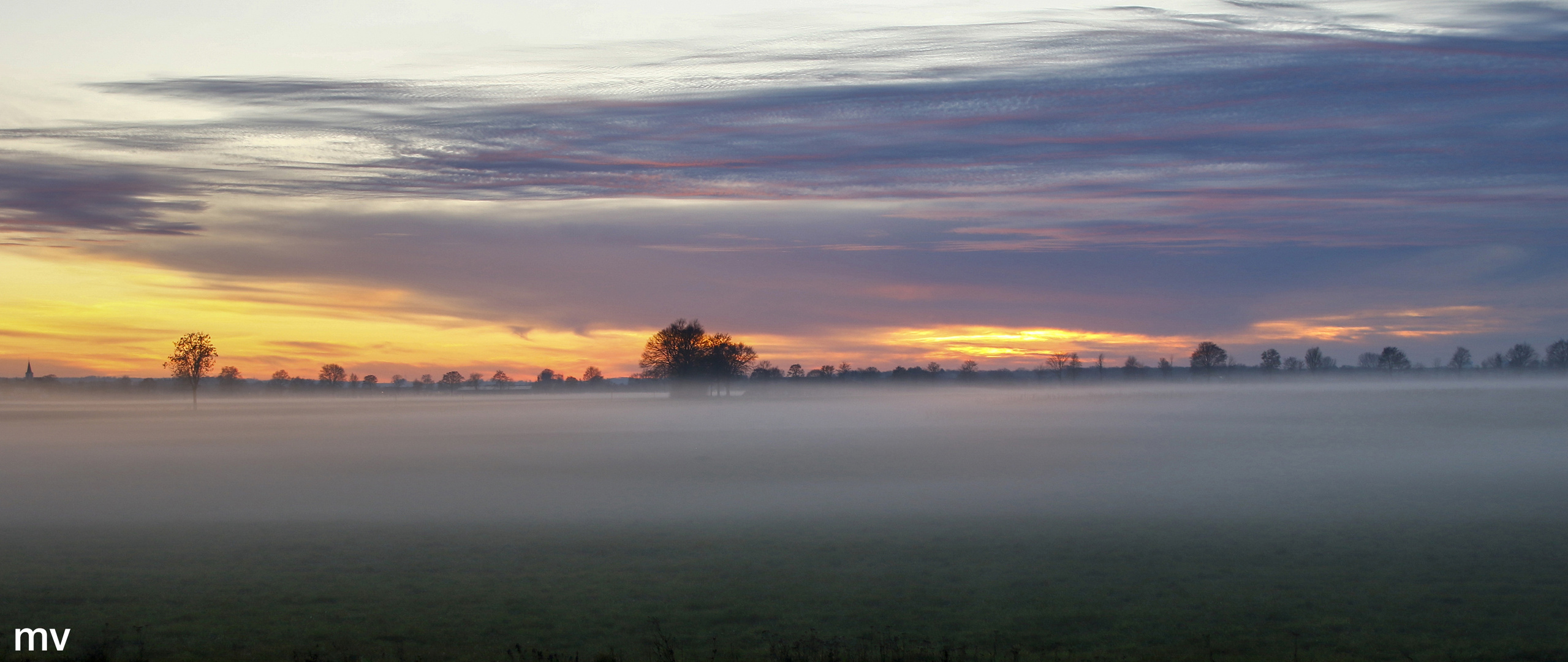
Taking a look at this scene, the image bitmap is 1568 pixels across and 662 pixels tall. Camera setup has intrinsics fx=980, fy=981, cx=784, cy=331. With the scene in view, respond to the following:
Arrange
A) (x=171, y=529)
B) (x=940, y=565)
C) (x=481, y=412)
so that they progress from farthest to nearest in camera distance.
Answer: (x=481, y=412)
(x=171, y=529)
(x=940, y=565)

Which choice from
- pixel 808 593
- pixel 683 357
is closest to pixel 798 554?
pixel 808 593

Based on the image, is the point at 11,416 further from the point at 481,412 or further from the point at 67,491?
the point at 67,491

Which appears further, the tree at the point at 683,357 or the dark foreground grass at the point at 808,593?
the tree at the point at 683,357

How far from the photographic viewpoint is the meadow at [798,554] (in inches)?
547

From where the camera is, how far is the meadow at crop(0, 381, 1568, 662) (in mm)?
13906

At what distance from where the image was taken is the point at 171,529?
2477 centimetres

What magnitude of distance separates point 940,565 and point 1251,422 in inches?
2615

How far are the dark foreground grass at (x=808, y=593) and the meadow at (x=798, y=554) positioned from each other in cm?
8

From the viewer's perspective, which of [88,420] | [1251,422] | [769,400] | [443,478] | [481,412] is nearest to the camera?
[443,478]

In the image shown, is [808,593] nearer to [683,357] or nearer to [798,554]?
[798,554]

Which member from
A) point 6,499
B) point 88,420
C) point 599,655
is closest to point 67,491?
point 6,499

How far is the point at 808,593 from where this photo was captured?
669 inches

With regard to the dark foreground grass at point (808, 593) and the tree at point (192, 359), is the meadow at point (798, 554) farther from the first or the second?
the tree at point (192, 359)

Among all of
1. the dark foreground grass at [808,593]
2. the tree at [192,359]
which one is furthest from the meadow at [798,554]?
the tree at [192,359]
